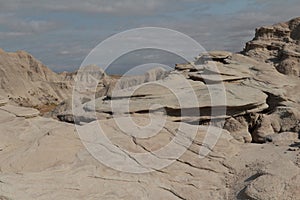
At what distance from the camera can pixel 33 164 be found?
31.3 feet

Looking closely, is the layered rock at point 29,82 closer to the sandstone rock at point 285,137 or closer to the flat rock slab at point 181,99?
the flat rock slab at point 181,99

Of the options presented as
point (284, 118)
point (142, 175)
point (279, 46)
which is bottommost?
point (284, 118)

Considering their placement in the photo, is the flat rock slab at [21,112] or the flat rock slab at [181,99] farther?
the flat rock slab at [181,99]

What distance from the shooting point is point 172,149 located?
10.1 m

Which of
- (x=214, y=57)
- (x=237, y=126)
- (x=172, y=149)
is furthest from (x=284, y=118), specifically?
(x=172, y=149)

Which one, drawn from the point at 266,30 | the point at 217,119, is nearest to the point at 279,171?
the point at 217,119

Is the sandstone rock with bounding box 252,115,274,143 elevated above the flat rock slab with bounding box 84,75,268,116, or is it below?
below

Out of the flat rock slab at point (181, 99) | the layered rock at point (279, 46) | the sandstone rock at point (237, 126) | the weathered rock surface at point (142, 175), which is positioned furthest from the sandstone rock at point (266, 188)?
the layered rock at point (279, 46)

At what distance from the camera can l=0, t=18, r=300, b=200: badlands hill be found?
8.44 meters

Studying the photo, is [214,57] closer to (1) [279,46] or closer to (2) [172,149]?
(1) [279,46]

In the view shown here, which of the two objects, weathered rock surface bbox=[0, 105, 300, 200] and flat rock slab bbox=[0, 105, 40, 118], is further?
flat rock slab bbox=[0, 105, 40, 118]

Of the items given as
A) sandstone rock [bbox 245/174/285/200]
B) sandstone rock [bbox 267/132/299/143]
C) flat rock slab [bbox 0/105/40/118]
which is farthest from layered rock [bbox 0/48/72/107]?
sandstone rock [bbox 245/174/285/200]

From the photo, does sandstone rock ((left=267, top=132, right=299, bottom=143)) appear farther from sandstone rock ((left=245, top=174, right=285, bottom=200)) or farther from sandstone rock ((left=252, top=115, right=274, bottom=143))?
sandstone rock ((left=245, top=174, right=285, bottom=200))

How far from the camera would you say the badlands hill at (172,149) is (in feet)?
27.7
